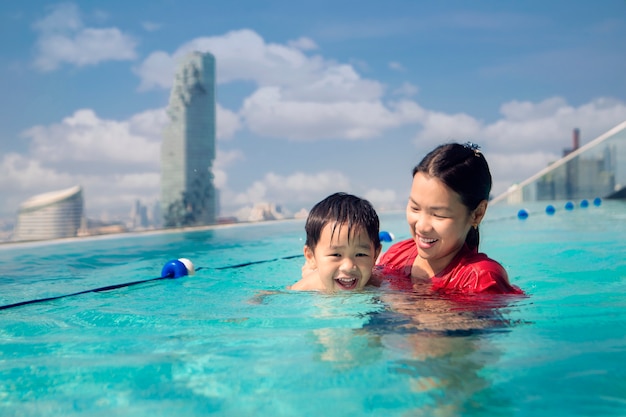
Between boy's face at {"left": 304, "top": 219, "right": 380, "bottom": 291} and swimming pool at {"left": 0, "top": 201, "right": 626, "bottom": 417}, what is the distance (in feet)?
0.30

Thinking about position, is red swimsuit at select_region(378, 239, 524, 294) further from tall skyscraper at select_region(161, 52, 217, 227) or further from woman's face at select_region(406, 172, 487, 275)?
tall skyscraper at select_region(161, 52, 217, 227)

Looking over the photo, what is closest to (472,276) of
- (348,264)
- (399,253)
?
(348,264)

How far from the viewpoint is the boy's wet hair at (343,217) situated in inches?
114

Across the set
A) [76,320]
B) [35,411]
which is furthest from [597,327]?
[76,320]

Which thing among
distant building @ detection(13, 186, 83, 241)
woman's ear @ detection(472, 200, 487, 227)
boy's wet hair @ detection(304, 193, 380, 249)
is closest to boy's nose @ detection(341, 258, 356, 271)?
boy's wet hair @ detection(304, 193, 380, 249)

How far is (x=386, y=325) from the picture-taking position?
7.30 ft

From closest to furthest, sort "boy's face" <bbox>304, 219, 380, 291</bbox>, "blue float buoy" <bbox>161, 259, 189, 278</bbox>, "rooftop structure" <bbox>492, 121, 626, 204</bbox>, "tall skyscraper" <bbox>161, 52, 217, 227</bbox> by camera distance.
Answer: "boy's face" <bbox>304, 219, 380, 291</bbox>, "blue float buoy" <bbox>161, 259, 189, 278</bbox>, "rooftop structure" <bbox>492, 121, 626, 204</bbox>, "tall skyscraper" <bbox>161, 52, 217, 227</bbox>

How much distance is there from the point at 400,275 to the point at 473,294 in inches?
25.6

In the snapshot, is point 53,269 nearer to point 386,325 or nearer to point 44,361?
point 44,361

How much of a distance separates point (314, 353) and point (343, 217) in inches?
41.9

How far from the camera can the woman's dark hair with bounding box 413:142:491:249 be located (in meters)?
2.59

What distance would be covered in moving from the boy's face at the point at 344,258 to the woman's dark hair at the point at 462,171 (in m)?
0.41

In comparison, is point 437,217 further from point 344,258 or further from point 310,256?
point 310,256

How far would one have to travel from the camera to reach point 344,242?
2.86m
